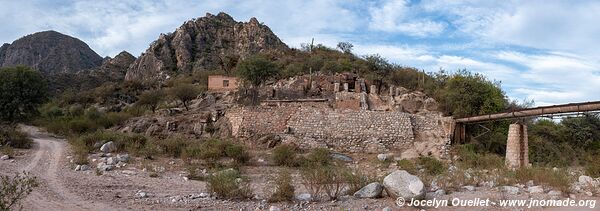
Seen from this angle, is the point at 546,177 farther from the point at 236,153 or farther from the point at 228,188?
the point at 236,153

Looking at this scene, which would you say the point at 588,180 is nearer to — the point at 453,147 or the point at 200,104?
the point at 453,147

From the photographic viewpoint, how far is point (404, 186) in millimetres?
8555

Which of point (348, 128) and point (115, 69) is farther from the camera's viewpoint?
point (115, 69)

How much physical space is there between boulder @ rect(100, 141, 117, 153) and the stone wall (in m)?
6.99

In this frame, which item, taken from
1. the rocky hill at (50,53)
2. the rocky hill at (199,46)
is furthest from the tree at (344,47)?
the rocky hill at (50,53)

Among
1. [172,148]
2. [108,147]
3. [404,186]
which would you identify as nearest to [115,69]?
[108,147]

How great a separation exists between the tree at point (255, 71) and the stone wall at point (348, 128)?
22.3 ft

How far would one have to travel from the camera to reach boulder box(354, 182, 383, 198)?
353 inches

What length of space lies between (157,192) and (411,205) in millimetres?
6032

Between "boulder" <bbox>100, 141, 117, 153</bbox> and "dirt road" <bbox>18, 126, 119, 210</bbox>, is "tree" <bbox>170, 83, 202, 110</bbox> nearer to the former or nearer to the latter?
"boulder" <bbox>100, 141, 117, 153</bbox>

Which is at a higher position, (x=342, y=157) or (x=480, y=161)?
(x=480, y=161)

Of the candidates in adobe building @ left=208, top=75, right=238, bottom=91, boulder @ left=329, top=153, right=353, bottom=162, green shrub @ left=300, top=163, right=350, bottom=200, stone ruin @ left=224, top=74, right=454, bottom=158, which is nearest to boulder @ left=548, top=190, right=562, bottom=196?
green shrub @ left=300, top=163, right=350, bottom=200

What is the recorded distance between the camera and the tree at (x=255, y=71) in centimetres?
3108

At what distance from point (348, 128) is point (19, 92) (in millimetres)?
21033
